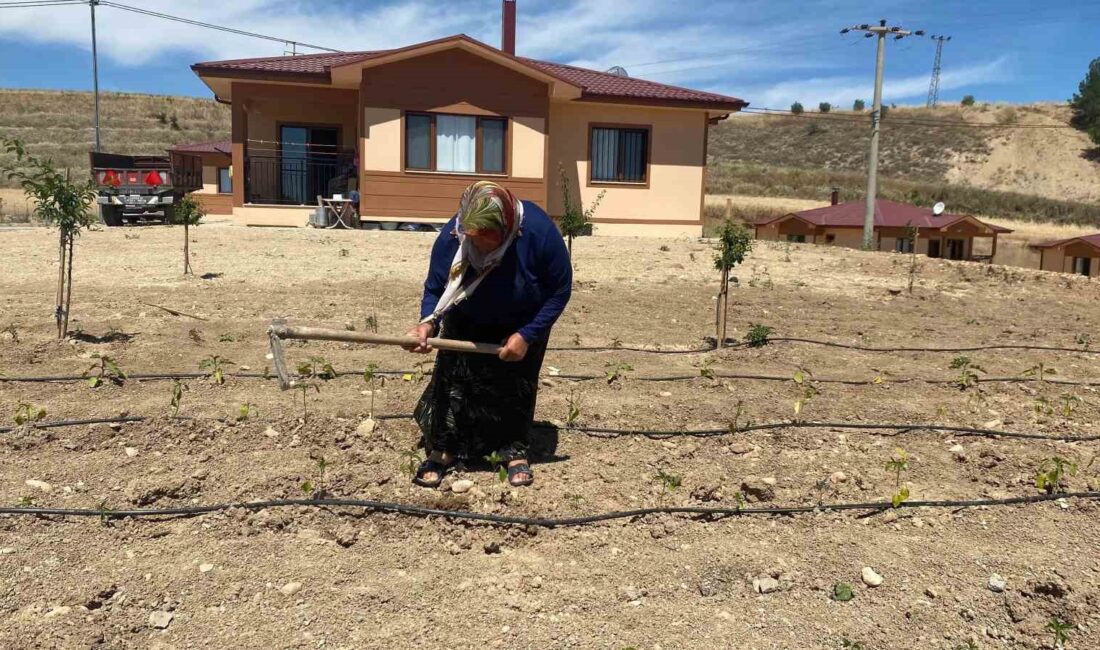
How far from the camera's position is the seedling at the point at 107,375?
482 cm

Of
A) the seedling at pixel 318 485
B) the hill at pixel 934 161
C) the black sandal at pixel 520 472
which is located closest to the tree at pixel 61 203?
the seedling at pixel 318 485

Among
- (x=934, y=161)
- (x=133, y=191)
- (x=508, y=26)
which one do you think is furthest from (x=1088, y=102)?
(x=133, y=191)

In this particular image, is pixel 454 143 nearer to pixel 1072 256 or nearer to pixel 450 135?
pixel 450 135

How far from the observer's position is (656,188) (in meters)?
16.3

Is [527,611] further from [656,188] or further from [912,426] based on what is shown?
[656,188]

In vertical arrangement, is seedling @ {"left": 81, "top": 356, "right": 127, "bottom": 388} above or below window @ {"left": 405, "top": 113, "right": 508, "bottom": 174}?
below

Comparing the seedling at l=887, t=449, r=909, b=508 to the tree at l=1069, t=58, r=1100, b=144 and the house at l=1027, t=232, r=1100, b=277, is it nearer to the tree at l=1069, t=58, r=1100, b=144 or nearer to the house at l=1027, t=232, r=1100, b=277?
the house at l=1027, t=232, r=1100, b=277

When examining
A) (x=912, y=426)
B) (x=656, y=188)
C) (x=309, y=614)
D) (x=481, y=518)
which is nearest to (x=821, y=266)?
(x=656, y=188)

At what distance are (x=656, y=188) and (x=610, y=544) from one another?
13691 millimetres

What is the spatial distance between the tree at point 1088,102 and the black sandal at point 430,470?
73.7 meters

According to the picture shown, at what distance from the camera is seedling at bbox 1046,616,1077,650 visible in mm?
2598

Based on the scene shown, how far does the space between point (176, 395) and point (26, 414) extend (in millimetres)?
757

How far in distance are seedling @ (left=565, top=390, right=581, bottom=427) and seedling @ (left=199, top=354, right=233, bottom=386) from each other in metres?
2.08

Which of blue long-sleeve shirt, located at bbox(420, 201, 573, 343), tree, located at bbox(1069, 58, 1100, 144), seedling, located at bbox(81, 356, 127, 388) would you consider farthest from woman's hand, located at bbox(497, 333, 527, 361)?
tree, located at bbox(1069, 58, 1100, 144)
